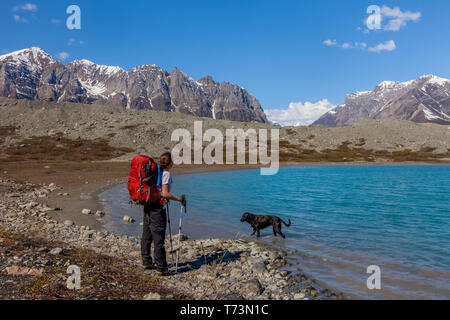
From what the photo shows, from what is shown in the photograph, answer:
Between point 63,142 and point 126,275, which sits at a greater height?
point 63,142

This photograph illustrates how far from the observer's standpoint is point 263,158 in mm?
72938

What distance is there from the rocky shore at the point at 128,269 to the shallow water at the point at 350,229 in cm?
135

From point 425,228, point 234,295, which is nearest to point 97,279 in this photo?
point 234,295

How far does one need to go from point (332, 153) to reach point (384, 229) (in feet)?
228

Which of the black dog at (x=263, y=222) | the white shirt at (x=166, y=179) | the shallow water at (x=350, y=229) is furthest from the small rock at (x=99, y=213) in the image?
the white shirt at (x=166, y=179)

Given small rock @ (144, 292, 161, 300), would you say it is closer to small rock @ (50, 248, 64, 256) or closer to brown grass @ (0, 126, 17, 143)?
small rock @ (50, 248, 64, 256)

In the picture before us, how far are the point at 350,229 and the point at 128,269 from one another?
10.8 metres

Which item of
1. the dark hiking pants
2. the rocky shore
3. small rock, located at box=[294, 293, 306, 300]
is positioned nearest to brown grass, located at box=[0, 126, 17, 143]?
the rocky shore

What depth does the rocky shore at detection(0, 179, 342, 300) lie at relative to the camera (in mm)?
6746

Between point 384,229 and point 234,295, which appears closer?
point 234,295

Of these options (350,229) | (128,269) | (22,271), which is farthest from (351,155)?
(22,271)
